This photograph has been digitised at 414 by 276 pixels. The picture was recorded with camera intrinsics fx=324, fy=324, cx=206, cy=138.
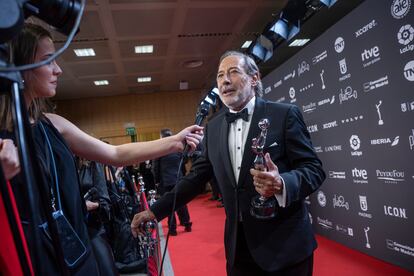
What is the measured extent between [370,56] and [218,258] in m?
2.91

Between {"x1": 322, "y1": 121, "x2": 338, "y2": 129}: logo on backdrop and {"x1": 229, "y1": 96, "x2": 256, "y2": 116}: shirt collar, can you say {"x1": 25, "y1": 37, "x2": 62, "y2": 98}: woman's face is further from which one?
{"x1": 322, "y1": 121, "x2": 338, "y2": 129}: logo on backdrop

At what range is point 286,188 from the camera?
4.33ft

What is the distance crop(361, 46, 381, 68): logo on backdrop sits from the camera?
10.3ft

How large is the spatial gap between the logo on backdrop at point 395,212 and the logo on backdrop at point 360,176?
14.5 inches

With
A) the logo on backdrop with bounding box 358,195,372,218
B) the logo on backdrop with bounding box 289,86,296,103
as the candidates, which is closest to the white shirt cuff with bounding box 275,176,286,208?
the logo on backdrop with bounding box 358,195,372,218

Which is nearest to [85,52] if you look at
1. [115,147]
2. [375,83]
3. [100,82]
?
[100,82]

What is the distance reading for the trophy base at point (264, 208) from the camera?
55.2 inches

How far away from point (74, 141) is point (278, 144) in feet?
3.04

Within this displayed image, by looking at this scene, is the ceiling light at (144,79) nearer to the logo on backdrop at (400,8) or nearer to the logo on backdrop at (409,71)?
the logo on backdrop at (400,8)

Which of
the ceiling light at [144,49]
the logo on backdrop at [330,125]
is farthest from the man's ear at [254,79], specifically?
the ceiling light at [144,49]

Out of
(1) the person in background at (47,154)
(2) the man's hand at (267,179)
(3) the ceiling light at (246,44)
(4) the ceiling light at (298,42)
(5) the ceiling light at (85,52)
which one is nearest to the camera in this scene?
(1) the person in background at (47,154)

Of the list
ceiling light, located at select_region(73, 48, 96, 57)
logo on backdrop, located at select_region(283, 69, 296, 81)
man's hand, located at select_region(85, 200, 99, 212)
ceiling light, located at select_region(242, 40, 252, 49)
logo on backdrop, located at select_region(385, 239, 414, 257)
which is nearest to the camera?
man's hand, located at select_region(85, 200, 99, 212)

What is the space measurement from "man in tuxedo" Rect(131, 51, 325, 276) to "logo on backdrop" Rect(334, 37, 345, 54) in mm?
2242

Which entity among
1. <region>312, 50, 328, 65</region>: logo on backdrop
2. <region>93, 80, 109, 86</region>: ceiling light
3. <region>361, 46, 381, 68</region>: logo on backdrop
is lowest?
<region>361, 46, 381, 68</region>: logo on backdrop
